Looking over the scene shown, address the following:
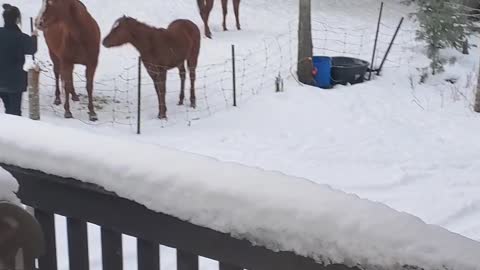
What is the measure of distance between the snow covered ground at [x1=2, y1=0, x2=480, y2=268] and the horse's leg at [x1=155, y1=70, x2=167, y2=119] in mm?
157

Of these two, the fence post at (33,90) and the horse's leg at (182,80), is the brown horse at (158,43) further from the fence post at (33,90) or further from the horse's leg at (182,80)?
the fence post at (33,90)

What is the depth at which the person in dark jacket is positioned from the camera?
7492 millimetres

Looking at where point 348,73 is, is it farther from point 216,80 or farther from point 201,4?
point 201,4

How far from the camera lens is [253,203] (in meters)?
1.70

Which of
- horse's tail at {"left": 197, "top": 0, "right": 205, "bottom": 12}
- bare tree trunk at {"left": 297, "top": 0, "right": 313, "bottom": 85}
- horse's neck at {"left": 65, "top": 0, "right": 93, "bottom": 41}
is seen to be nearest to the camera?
horse's neck at {"left": 65, "top": 0, "right": 93, "bottom": 41}

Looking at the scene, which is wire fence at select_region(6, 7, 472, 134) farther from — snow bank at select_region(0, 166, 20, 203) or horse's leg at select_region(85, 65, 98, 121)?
snow bank at select_region(0, 166, 20, 203)

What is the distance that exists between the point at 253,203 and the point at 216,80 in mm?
9508

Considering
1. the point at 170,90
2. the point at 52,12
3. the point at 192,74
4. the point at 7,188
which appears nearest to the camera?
the point at 7,188

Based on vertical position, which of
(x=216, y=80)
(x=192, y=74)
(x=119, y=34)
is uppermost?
(x=119, y=34)

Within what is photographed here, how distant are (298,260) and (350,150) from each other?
245 inches

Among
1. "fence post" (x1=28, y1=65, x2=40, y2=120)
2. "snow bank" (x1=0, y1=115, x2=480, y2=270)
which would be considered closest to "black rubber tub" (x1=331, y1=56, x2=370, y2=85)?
"fence post" (x1=28, y1=65, x2=40, y2=120)

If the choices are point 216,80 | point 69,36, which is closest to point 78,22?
point 69,36

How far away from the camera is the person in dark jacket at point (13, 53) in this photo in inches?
295

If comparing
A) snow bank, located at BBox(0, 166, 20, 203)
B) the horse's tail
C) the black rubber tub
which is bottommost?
the black rubber tub
